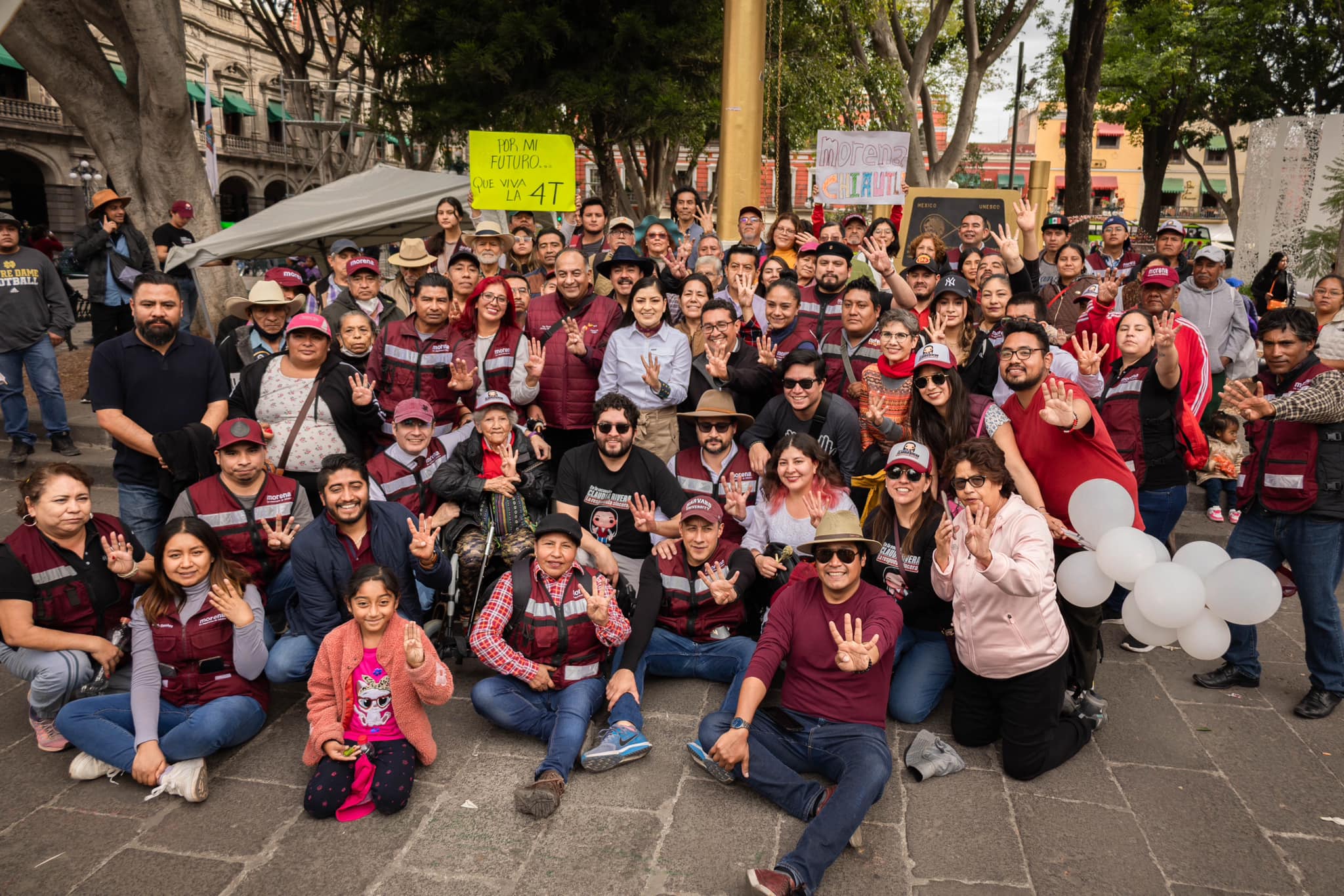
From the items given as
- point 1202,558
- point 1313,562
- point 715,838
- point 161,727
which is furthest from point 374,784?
point 1313,562

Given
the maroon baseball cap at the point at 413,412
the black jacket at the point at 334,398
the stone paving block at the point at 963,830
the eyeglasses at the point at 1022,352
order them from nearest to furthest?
the stone paving block at the point at 963,830 → the eyeglasses at the point at 1022,352 → the maroon baseball cap at the point at 413,412 → the black jacket at the point at 334,398

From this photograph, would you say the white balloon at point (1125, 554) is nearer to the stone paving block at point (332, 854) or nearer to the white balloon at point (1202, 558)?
the white balloon at point (1202, 558)

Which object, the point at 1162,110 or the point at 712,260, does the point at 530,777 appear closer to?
the point at 712,260

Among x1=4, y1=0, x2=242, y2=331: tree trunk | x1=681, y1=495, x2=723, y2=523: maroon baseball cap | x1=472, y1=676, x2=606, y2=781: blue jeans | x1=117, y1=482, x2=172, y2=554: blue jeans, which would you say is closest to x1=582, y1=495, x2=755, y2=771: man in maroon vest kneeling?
x1=681, y1=495, x2=723, y2=523: maroon baseball cap

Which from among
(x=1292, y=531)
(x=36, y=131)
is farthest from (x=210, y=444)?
(x=36, y=131)

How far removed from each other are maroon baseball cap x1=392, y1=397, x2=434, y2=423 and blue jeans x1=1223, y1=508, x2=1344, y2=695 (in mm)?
4537

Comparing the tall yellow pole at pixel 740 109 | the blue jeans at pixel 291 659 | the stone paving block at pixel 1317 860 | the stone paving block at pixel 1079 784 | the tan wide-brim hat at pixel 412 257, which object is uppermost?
the tall yellow pole at pixel 740 109

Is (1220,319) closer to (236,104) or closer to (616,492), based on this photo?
(616,492)

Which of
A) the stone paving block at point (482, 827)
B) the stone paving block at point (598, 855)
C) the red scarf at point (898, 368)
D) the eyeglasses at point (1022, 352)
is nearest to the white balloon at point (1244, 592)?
the eyeglasses at point (1022, 352)

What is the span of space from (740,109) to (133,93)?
653 centimetres

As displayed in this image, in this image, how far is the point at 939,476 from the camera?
4.84 meters

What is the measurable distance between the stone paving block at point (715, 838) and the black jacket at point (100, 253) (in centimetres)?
816

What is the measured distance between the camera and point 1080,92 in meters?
14.0

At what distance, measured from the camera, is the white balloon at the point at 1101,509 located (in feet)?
14.1
